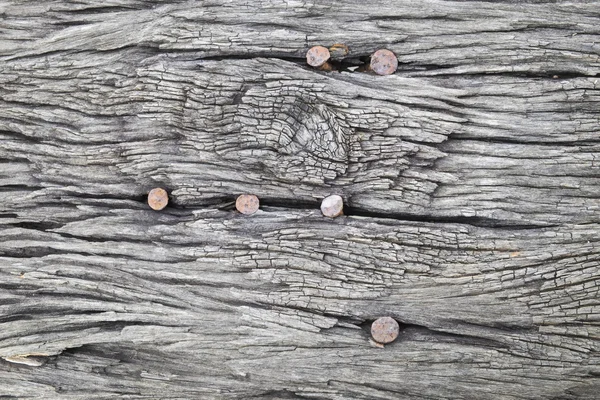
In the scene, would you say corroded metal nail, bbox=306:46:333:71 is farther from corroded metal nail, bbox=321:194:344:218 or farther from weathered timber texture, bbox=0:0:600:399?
corroded metal nail, bbox=321:194:344:218

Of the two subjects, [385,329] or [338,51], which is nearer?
[385,329]

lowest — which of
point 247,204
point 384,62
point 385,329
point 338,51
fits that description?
point 385,329

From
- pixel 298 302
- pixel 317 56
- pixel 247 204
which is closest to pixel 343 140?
pixel 317 56

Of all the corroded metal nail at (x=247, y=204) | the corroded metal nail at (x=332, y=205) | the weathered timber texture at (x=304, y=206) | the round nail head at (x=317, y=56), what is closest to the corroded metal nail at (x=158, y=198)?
the weathered timber texture at (x=304, y=206)

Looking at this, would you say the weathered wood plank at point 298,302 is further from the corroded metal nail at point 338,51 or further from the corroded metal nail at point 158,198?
the corroded metal nail at point 338,51

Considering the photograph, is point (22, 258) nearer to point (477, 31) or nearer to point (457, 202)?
point (457, 202)

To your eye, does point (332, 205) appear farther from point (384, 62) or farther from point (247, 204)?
point (384, 62)
